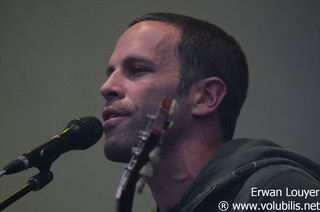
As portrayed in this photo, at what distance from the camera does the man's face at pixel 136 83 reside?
110 centimetres

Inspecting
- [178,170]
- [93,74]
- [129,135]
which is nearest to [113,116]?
[129,135]

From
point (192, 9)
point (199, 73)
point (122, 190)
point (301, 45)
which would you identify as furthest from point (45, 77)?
point (122, 190)

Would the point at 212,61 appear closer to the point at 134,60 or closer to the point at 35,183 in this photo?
the point at 134,60

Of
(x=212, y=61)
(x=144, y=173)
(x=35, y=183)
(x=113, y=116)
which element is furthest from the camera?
(x=212, y=61)

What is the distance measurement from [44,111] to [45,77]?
15 cm

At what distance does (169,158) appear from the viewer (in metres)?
1.14

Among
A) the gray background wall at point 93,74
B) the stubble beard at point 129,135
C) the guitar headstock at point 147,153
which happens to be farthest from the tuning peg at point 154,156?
the gray background wall at point 93,74

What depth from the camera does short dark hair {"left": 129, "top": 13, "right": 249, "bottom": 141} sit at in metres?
1.21

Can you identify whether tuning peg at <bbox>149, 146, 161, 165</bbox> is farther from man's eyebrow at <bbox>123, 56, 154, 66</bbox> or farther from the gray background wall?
the gray background wall

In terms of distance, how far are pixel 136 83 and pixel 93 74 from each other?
2.33ft

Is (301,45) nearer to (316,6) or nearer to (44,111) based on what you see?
(316,6)

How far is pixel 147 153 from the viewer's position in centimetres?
71

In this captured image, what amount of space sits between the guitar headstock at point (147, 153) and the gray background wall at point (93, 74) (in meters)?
0.95

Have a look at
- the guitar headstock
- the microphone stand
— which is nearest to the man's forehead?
the microphone stand
